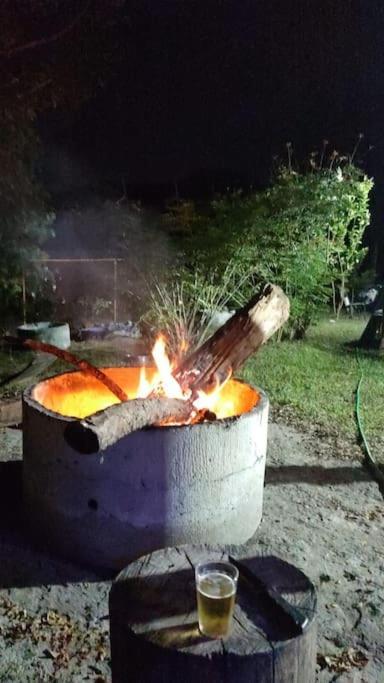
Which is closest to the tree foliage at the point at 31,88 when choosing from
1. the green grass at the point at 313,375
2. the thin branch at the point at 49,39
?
the thin branch at the point at 49,39

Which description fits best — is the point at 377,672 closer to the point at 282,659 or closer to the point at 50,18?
the point at 282,659

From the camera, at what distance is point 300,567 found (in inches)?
149

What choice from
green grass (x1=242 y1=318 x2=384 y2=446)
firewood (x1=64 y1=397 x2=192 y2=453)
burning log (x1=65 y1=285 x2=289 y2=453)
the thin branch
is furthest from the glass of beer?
the thin branch

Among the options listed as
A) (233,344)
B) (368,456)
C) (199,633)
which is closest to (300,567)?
(233,344)

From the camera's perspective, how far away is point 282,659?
1.96 metres

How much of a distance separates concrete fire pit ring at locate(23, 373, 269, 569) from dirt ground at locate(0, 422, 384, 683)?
266 mm

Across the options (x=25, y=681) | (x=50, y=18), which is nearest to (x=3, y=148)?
(x=50, y=18)

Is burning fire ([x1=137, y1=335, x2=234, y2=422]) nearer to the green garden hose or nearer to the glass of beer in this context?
the green garden hose

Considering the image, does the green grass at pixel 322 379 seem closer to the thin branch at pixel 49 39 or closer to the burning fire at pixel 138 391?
the burning fire at pixel 138 391

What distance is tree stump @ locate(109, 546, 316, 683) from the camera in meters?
1.92

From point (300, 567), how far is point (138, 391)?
1850 mm

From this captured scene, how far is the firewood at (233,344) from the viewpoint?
14.0ft

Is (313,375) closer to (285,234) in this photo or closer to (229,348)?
(285,234)

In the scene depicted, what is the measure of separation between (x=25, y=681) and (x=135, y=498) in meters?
1.11
